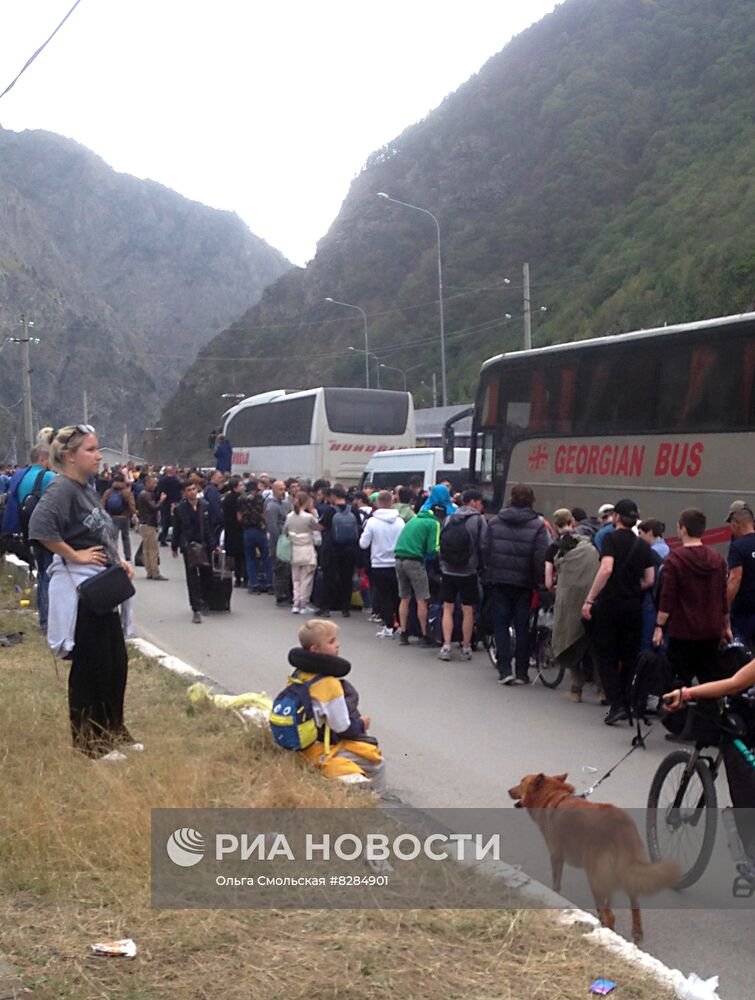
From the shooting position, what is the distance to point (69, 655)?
281 inches

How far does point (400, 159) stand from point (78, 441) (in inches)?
4032

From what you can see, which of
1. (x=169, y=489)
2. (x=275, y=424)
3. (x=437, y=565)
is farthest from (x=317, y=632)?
(x=275, y=424)

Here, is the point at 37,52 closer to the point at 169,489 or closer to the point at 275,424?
the point at 169,489

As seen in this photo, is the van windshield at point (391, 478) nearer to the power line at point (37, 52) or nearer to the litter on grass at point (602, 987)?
the power line at point (37, 52)

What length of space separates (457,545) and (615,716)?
126 inches

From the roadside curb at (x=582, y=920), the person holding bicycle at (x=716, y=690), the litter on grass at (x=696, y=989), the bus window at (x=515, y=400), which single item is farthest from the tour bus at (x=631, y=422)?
the litter on grass at (x=696, y=989)

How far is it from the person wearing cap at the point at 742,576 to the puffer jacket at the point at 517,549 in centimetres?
248

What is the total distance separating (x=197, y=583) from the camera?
1653cm

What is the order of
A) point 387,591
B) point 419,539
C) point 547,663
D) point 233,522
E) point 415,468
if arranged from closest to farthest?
point 547,663
point 419,539
point 387,591
point 233,522
point 415,468

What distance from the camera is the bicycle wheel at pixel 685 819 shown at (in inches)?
220

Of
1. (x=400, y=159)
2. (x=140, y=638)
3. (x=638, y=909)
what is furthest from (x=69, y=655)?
(x=400, y=159)

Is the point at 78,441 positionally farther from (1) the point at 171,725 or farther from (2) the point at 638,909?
(2) the point at 638,909

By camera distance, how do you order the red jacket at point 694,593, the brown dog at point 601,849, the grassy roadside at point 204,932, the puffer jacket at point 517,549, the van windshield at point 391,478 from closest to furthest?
the grassy roadside at point 204,932 < the brown dog at point 601,849 < the red jacket at point 694,593 < the puffer jacket at point 517,549 < the van windshield at point 391,478

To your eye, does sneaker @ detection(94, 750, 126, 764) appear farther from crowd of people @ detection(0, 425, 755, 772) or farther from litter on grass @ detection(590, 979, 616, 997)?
litter on grass @ detection(590, 979, 616, 997)
